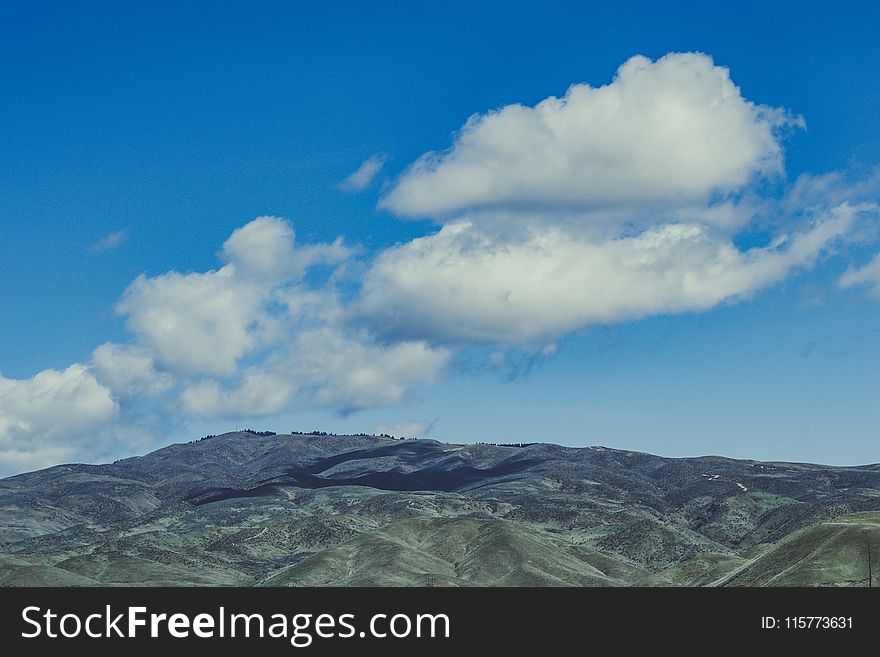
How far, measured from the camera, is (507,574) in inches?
7648
